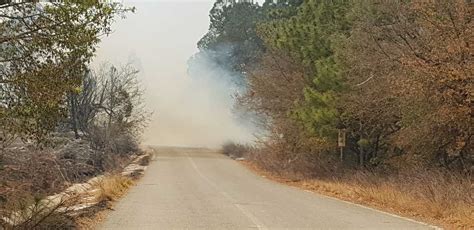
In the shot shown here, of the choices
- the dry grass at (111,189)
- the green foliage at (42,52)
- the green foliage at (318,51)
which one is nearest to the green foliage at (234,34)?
the green foliage at (318,51)

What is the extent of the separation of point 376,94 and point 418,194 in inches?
203

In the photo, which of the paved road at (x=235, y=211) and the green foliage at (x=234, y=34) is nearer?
the paved road at (x=235, y=211)

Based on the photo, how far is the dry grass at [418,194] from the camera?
49.4 ft

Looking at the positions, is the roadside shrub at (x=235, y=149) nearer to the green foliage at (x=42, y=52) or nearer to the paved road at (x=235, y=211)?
the paved road at (x=235, y=211)

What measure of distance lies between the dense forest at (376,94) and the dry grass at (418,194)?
0.30 feet

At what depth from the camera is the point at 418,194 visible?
18172mm

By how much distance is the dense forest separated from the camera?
59.3 ft

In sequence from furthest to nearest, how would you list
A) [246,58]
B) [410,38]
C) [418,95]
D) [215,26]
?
1. [215,26]
2. [246,58]
3. [410,38]
4. [418,95]

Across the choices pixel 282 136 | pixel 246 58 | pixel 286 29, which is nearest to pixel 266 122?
pixel 282 136

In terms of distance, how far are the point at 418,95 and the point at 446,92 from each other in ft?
3.60

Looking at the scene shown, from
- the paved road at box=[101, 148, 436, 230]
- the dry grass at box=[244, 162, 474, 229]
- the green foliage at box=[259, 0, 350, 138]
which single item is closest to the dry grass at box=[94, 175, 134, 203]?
the paved road at box=[101, 148, 436, 230]

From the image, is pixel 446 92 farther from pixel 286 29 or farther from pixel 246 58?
pixel 246 58

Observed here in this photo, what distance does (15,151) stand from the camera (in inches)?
837

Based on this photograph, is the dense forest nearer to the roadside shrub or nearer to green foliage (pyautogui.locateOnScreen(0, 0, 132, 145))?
green foliage (pyautogui.locateOnScreen(0, 0, 132, 145))
